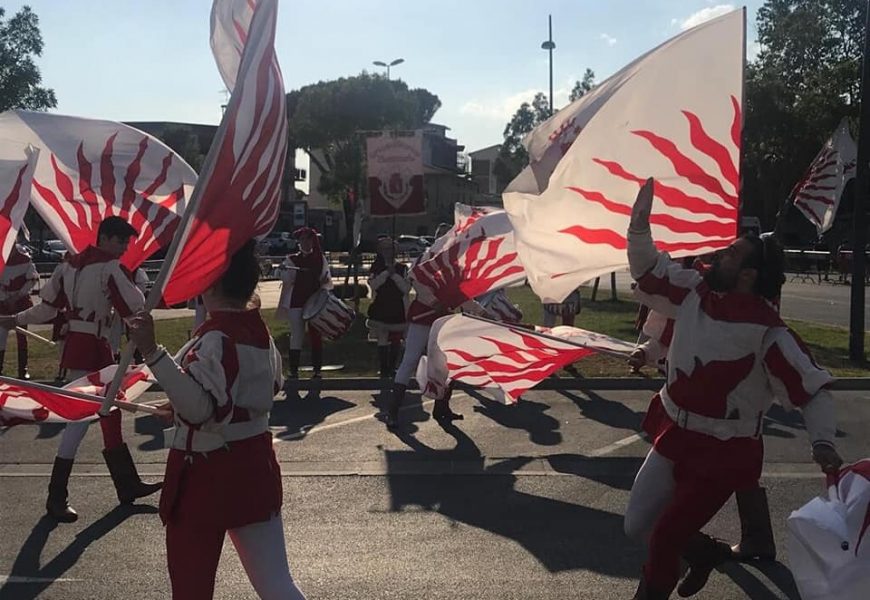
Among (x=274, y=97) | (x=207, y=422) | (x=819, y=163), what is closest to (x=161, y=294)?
(x=207, y=422)

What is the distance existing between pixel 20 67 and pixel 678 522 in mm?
47716

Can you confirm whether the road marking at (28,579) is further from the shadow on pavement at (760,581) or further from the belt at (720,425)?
the shadow on pavement at (760,581)

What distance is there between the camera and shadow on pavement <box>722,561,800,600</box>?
175 inches

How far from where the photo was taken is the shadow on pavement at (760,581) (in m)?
4.46

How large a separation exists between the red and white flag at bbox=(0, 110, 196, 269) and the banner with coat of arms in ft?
23.0

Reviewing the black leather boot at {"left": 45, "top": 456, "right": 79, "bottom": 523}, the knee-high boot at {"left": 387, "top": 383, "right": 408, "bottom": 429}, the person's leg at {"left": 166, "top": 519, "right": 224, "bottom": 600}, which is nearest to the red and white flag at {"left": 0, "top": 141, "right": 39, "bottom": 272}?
the black leather boot at {"left": 45, "top": 456, "right": 79, "bottom": 523}

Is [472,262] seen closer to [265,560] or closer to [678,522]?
[678,522]

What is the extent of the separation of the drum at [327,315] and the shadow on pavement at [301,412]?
89 cm

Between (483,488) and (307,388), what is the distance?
4532 millimetres

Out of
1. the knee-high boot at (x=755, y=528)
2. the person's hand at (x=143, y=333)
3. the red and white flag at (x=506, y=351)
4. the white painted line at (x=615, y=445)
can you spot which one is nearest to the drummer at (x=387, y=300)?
the white painted line at (x=615, y=445)

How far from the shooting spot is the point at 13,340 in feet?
48.5

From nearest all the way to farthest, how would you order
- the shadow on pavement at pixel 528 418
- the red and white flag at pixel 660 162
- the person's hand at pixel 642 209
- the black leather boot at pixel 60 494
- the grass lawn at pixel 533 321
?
the person's hand at pixel 642 209, the red and white flag at pixel 660 162, the black leather boot at pixel 60 494, the shadow on pavement at pixel 528 418, the grass lawn at pixel 533 321

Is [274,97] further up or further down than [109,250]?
further up

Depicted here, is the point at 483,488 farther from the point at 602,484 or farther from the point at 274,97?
the point at 274,97
